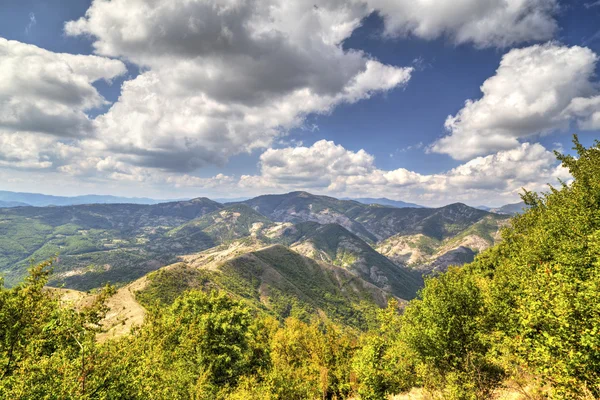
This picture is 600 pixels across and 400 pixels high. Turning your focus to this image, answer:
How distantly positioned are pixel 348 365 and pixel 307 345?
1136 centimetres

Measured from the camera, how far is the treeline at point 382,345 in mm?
19188

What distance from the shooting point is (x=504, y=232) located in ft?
246

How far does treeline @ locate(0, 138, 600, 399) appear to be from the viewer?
1919cm

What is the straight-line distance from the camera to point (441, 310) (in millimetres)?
37406

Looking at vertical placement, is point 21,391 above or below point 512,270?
below

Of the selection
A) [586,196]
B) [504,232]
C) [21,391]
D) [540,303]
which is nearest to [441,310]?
[540,303]

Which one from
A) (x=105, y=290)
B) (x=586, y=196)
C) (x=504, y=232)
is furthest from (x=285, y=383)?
(x=504, y=232)

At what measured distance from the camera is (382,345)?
129 ft

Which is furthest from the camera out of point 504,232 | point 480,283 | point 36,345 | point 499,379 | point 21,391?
point 504,232

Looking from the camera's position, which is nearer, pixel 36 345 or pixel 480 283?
pixel 36 345

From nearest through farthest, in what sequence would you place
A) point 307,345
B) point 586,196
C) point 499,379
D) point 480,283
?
point 499,379 → point 586,196 → point 480,283 → point 307,345

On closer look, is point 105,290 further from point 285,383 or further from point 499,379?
point 499,379

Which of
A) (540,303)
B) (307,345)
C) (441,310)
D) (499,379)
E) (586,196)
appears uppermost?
(586,196)

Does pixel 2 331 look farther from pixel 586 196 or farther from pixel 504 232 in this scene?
pixel 504 232
